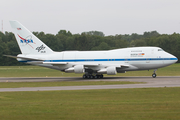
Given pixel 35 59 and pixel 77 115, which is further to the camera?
pixel 35 59

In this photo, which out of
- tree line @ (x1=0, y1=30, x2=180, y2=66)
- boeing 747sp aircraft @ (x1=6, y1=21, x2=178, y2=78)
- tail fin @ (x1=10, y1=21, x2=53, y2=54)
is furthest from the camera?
tree line @ (x1=0, y1=30, x2=180, y2=66)

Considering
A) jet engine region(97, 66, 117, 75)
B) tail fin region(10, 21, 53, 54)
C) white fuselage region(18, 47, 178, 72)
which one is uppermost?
tail fin region(10, 21, 53, 54)

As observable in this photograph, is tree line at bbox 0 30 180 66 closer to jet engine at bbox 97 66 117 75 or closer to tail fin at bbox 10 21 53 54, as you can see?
tail fin at bbox 10 21 53 54

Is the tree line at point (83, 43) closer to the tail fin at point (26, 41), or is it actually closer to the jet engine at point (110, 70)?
the tail fin at point (26, 41)

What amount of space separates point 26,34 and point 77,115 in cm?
3196

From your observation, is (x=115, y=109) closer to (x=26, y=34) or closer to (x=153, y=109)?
(x=153, y=109)

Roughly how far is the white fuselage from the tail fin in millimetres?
3947

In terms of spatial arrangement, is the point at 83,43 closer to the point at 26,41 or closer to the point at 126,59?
the point at 26,41

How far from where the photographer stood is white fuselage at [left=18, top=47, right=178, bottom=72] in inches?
1584

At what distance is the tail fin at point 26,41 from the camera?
42844 mm

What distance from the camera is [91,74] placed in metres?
42.5

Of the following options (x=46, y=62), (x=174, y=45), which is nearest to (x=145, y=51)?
(x=46, y=62)

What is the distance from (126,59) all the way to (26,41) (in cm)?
1635

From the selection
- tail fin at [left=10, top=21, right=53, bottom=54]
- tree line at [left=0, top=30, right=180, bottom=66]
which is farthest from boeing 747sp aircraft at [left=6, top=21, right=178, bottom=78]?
tree line at [left=0, top=30, right=180, bottom=66]
